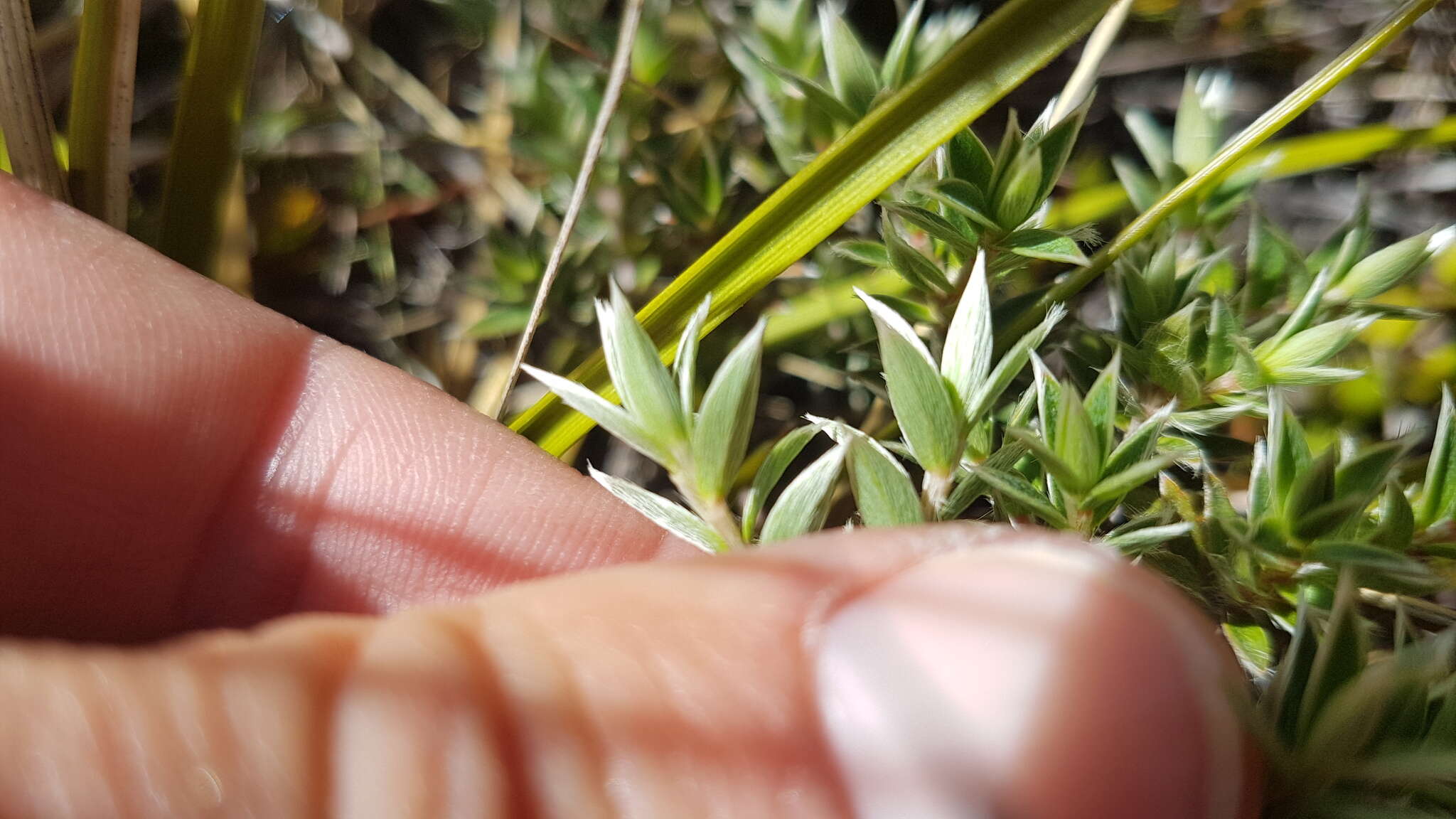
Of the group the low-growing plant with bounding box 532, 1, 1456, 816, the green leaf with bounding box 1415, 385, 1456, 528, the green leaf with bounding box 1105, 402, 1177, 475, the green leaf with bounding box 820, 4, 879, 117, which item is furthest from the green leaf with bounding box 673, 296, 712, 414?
the green leaf with bounding box 1415, 385, 1456, 528

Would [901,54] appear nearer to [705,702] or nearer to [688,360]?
[688,360]

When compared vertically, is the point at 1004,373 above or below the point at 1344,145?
below

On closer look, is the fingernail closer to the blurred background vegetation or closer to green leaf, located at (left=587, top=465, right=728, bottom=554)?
green leaf, located at (left=587, top=465, right=728, bottom=554)

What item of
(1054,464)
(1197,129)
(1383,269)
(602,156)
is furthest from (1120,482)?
(602,156)

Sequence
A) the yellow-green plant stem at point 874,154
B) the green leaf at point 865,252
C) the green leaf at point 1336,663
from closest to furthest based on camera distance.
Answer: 1. the green leaf at point 1336,663
2. the yellow-green plant stem at point 874,154
3. the green leaf at point 865,252

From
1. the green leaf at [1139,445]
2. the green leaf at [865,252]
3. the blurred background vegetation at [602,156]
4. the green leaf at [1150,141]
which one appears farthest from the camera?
the blurred background vegetation at [602,156]

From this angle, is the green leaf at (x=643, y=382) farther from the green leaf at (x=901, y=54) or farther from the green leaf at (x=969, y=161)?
the green leaf at (x=901, y=54)

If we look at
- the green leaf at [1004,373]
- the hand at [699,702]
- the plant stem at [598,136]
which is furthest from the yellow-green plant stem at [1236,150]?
the plant stem at [598,136]
